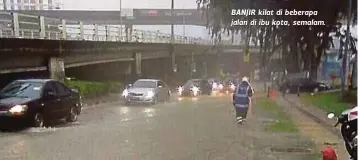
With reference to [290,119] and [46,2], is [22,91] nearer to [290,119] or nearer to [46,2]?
[290,119]

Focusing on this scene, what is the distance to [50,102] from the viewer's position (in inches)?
701

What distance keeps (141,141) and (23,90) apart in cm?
541

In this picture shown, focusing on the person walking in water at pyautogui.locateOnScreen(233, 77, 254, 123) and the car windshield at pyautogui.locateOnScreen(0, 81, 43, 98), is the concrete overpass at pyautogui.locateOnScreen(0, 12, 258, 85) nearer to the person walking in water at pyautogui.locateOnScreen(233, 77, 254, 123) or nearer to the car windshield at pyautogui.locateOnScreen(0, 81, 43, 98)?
the car windshield at pyautogui.locateOnScreen(0, 81, 43, 98)

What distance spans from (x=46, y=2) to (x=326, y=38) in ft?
54.8

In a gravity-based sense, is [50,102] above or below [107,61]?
above

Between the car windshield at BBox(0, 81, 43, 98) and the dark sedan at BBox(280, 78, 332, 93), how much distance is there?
26072 millimetres

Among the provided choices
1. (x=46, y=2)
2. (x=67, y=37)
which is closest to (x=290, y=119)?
(x=67, y=37)

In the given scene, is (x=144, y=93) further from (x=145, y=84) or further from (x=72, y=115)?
(x=72, y=115)

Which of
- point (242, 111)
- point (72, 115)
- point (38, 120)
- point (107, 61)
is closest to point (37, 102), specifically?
point (38, 120)

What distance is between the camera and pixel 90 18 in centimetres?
4459

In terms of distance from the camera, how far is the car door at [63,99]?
18719 mm

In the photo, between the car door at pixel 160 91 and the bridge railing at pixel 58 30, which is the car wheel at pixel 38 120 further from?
the car door at pixel 160 91

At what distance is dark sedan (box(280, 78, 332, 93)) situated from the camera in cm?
4156

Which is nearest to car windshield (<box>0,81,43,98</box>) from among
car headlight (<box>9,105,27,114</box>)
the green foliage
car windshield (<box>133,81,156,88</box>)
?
car headlight (<box>9,105,27,114</box>)
